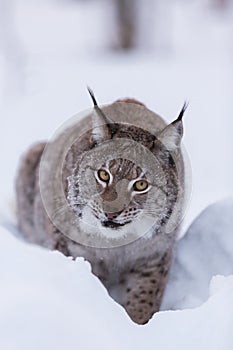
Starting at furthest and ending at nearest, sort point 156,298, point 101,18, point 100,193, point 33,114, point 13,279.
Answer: point 101,18 < point 33,114 < point 156,298 < point 100,193 < point 13,279

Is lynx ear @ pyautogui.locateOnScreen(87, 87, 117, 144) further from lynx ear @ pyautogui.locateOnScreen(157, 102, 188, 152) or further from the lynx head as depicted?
lynx ear @ pyautogui.locateOnScreen(157, 102, 188, 152)

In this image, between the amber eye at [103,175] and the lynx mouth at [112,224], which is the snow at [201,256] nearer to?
the lynx mouth at [112,224]

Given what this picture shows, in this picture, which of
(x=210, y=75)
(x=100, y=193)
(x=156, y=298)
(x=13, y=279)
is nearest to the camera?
(x=13, y=279)

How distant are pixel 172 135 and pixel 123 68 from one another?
4702 mm

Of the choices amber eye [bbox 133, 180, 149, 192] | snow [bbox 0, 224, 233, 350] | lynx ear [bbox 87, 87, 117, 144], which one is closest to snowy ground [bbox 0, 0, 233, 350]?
snow [bbox 0, 224, 233, 350]

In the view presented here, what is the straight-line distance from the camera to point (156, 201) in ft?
9.70

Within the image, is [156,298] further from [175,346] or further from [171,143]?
[175,346]

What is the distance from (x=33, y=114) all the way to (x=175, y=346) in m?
4.18

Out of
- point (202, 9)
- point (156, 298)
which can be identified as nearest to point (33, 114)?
point (156, 298)

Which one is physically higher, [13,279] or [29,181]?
[13,279]

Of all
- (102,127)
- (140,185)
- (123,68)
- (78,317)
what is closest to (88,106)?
(123,68)

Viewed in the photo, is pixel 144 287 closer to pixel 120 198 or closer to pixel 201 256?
pixel 201 256

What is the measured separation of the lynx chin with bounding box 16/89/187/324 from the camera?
2840mm

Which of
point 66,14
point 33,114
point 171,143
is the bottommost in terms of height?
point 66,14
